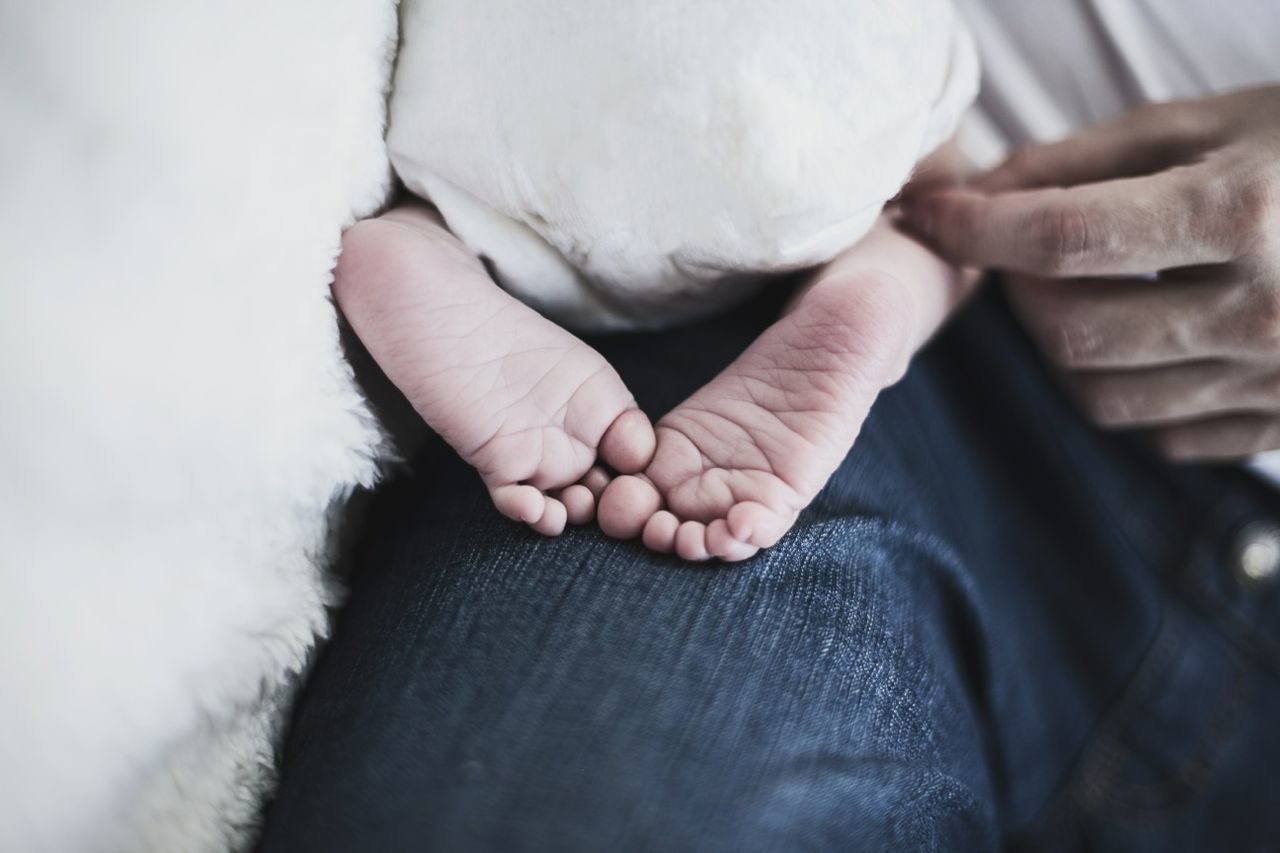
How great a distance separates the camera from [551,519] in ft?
1.53

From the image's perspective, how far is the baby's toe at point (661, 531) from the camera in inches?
18.1

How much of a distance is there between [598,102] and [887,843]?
14.5 inches

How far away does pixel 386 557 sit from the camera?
510 millimetres

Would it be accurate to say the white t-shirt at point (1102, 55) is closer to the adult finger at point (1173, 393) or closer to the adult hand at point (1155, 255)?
the adult hand at point (1155, 255)

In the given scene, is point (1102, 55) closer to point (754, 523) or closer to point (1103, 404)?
point (1103, 404)

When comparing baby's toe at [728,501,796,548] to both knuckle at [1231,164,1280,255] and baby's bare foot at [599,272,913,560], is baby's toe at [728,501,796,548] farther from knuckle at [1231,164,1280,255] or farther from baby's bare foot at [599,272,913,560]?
knuckle at [1231,164,1280,255]

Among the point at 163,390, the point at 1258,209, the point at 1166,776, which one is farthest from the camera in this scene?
the point at 1166,776

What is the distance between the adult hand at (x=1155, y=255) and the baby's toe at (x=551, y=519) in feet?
1.04

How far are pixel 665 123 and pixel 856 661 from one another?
27cm

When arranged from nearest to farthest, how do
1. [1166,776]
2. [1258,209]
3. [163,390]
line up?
[163,390]
[1258,209]
[1166,776]

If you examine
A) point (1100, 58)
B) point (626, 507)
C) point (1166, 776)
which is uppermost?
point (1100, 58)

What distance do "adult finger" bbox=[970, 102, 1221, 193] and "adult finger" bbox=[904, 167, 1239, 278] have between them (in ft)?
0.18

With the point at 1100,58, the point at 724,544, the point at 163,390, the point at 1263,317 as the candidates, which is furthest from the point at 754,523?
the point at 1100,58

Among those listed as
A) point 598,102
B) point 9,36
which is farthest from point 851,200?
point 9,36
